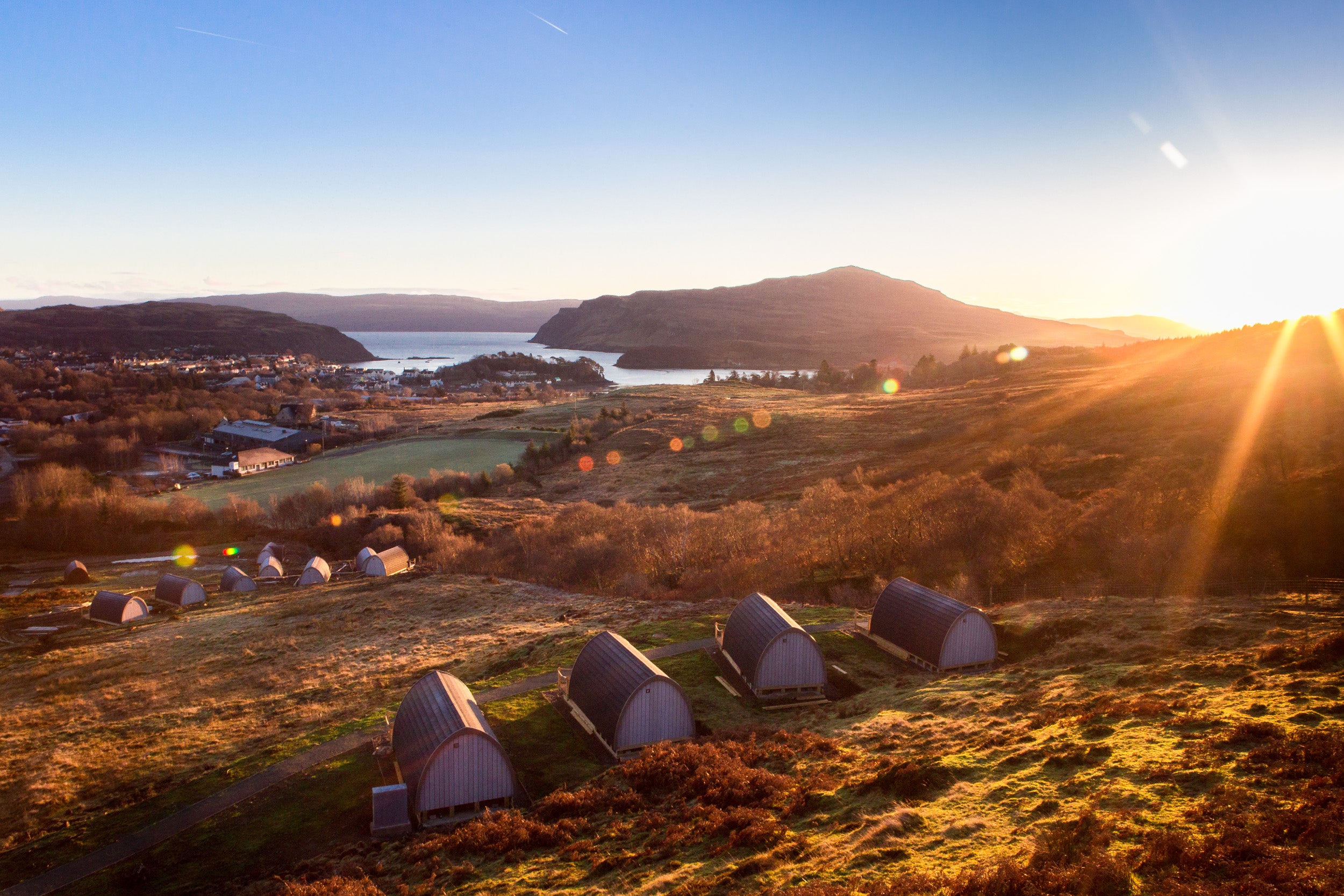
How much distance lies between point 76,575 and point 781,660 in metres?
62.6

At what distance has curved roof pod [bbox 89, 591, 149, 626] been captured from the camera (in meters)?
47.5

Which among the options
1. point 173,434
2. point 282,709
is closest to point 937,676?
point 282,709

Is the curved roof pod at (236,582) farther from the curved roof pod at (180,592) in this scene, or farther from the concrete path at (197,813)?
the concrete path at (197,813)

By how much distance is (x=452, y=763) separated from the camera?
20.0 metres

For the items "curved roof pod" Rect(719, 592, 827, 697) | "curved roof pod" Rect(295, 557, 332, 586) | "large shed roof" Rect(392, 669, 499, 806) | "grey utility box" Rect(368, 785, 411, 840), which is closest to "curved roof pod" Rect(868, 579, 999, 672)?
"curved roof pod" Rect(719, 592, 827, 697)

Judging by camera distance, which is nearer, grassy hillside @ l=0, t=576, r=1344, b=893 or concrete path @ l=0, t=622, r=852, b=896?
grassy hillside @ l=0, t=576, r=1344, b=893

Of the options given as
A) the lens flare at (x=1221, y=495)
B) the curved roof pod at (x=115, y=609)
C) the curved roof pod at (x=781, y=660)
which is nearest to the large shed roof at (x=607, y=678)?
the curved roof pod at (x=781, y=660)

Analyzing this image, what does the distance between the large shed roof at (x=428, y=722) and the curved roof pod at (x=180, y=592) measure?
38.5m

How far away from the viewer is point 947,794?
16.3 m

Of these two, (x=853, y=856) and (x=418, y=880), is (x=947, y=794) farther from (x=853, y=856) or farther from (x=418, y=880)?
(x=418, y=880)

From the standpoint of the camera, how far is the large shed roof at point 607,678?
911 inches

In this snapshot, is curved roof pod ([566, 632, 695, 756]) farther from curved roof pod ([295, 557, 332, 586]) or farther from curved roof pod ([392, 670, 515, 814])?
curved roof pod ([295, 557, 332, 586])

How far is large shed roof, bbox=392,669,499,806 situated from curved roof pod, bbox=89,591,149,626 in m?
36.5

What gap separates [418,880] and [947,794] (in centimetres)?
1214
